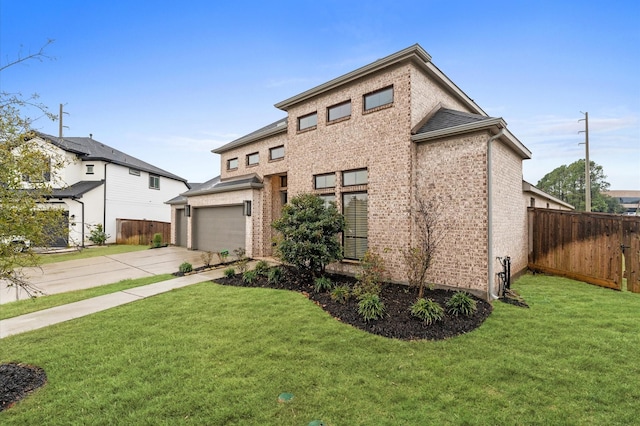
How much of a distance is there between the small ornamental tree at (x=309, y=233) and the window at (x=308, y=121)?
11.0 ft

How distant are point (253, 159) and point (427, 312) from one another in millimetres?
11506

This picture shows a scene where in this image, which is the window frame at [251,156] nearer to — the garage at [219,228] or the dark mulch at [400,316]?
the garage at [219,228]

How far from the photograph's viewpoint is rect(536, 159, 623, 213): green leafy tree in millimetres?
33844

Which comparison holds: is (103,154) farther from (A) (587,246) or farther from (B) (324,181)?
(A) (587,246)

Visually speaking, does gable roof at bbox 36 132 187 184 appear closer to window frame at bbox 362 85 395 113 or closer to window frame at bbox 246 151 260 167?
window frame at bbox 246 151 260 167

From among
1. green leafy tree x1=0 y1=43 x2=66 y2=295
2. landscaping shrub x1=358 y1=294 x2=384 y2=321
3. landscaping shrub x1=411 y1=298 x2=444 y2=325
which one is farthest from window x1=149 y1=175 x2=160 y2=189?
landscaping shrub x1=411 y1=298 x2=444 y2=325

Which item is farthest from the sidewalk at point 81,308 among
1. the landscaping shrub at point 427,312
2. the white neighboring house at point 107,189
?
the white neighboring house at point 107,189

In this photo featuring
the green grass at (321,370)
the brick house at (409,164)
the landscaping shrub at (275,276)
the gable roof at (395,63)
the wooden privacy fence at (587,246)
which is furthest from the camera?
the landscaping shrub at (275,276)

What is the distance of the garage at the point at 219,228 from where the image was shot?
13508 millimetres

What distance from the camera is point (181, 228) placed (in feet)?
59.5

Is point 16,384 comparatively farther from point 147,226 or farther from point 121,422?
point 147,226

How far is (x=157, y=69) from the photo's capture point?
12.2m

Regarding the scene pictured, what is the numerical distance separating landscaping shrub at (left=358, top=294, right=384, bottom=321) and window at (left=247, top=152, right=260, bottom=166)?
10.1 meters

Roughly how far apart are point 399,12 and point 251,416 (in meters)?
13.1
